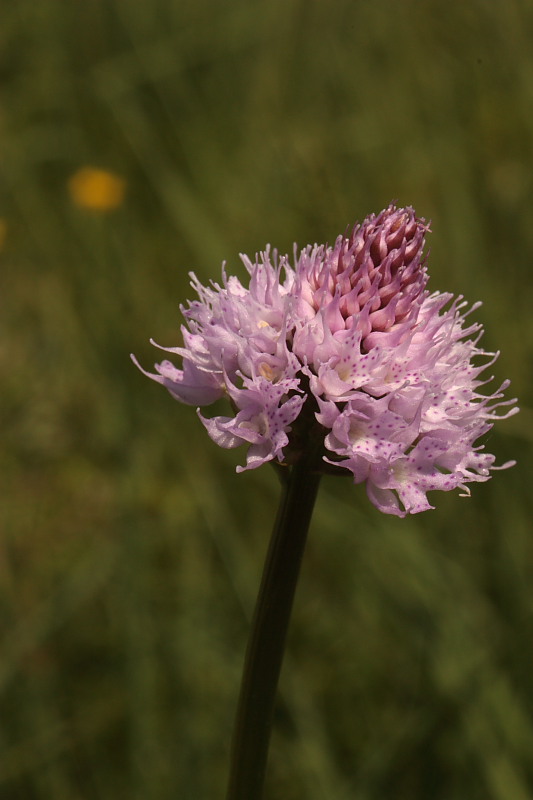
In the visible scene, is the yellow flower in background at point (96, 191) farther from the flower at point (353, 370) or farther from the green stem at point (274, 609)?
the green stem at point (274, 609)

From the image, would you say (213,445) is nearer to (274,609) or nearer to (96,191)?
(96,191)

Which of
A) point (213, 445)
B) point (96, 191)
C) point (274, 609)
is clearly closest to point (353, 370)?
point (274, 609)

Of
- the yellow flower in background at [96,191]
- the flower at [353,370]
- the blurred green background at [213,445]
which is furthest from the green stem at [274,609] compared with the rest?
the yellow flower in background at [96,191]

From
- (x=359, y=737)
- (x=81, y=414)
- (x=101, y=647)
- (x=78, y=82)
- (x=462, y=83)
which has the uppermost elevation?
(x=78, y=82)

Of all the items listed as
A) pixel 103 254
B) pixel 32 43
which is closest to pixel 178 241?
pixel 103 254

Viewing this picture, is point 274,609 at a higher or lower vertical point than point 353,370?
lower

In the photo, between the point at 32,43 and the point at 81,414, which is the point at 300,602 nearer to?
the point at 81,414
